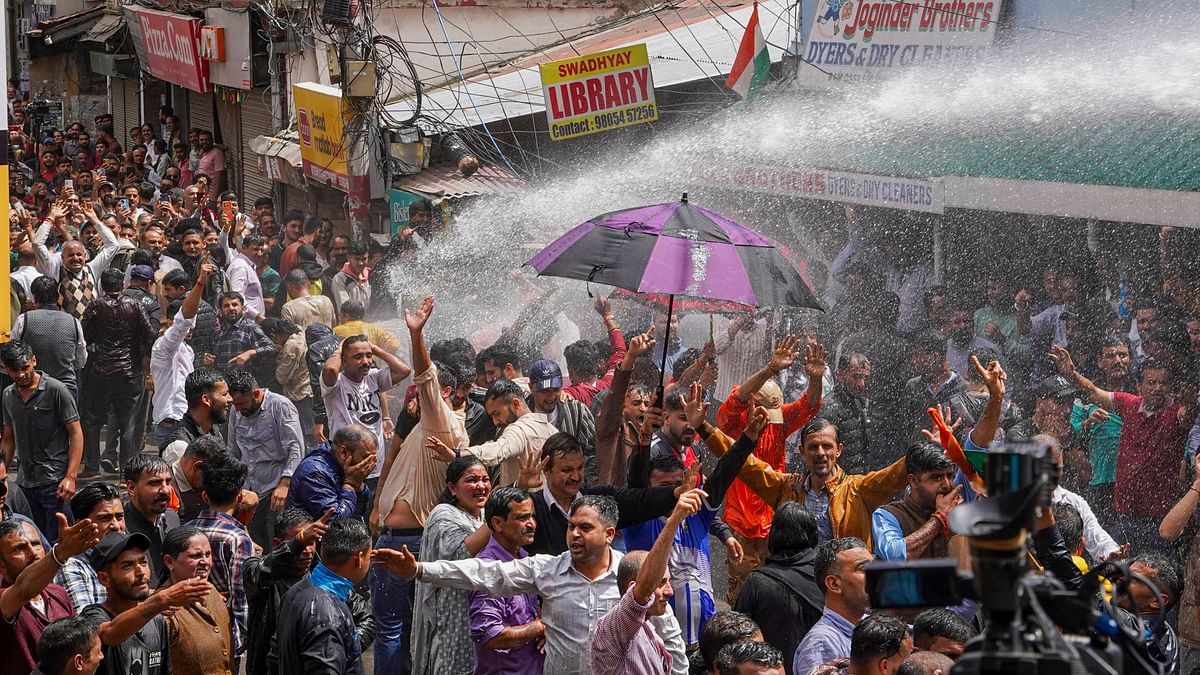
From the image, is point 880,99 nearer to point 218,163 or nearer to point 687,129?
point 687,129

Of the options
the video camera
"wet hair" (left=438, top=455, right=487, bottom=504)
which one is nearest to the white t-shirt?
"wet hair" (left=438, top=455, right=487, bottom=504)

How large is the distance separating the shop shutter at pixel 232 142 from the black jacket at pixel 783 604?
699 inches

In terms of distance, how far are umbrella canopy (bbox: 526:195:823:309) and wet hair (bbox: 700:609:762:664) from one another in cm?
222

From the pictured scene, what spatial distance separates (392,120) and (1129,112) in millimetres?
7085

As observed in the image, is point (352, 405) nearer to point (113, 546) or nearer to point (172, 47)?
point (113, 546)

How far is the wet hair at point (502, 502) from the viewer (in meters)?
5.46

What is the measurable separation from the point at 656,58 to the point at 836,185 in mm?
4288

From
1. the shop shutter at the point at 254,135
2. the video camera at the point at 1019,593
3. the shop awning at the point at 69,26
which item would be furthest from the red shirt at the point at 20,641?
the shop awning at the point at 69,26

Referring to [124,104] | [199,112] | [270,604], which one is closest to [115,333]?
[270,604]

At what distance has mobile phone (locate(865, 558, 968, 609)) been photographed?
271cm

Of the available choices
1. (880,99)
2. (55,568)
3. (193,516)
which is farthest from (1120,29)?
(55,568)

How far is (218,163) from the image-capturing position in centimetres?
2222

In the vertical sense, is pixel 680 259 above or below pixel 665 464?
above

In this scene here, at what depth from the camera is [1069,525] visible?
5.82 m
